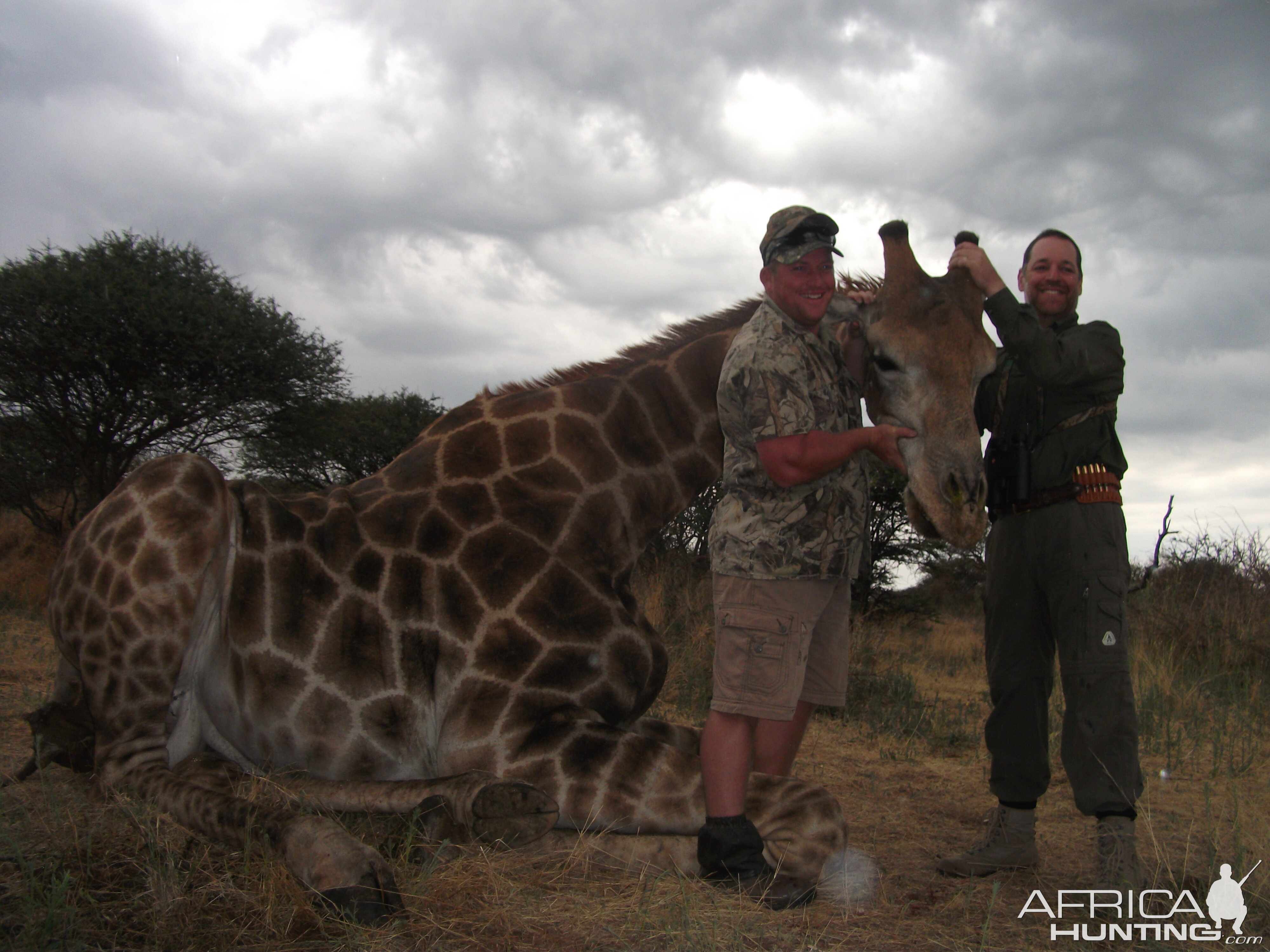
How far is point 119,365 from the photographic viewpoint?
12.0 meters

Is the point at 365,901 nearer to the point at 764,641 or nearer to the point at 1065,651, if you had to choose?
the point at 764,641

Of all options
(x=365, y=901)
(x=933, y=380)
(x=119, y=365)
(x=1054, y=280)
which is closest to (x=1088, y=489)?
(x=933, y=380)

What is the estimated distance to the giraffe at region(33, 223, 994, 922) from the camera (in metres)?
2.96

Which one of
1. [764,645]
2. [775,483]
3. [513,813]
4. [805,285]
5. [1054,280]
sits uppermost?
[1054,280]

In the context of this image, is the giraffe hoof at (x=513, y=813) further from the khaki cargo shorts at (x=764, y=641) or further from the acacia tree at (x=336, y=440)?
the acacia tree at (x=336, y=440)

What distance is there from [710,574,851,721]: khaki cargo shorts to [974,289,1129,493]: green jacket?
947 mm

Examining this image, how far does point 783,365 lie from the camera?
289cm

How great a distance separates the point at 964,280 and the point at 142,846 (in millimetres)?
3175

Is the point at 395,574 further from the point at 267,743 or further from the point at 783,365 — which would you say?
the point at 783,365

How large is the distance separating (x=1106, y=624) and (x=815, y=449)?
1255 millimetres

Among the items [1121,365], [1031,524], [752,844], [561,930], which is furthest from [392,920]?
[1121,365]

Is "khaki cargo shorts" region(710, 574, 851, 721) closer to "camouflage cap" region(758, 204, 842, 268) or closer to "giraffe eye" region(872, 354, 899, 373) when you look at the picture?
"giraffe eye" region(872, 354, 899, 373)

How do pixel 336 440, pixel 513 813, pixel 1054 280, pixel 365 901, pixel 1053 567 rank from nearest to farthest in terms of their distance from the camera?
pixel 365 901 < pixel 513 813 < pixel 1053 567 < pixel 1054 280 < pixel 336 440

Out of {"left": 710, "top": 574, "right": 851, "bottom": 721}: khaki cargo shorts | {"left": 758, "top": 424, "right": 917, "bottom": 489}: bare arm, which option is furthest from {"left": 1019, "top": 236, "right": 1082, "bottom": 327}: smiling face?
{"left": 710, "top": 574, "right": 851, "bottom": 721}: khaki cargo shorts
